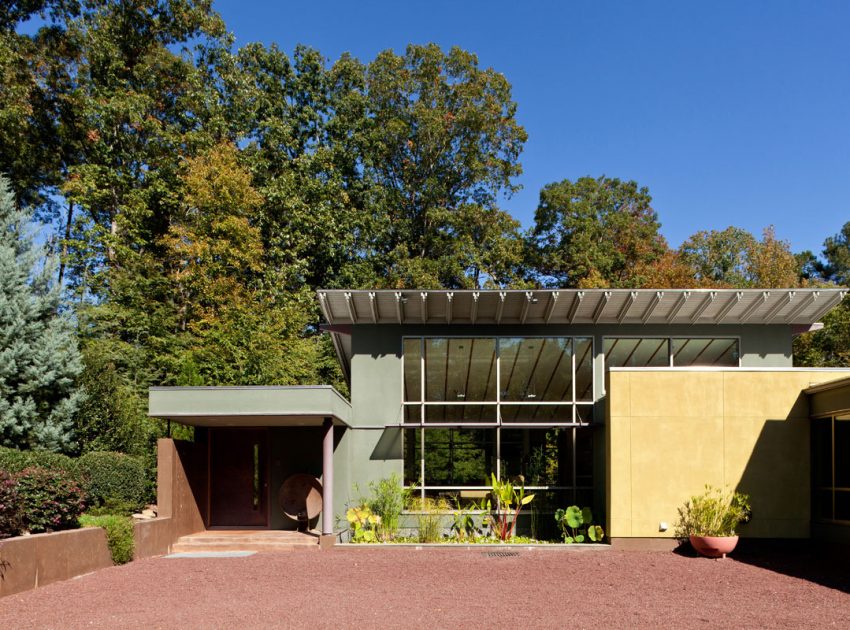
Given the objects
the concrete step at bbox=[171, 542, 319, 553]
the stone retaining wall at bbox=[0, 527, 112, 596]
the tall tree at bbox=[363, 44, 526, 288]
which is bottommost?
the concrete step at bbox=[171, 542, 319, 553]

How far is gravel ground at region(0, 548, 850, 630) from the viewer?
7527 mm

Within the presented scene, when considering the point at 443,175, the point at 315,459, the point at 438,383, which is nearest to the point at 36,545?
the point at 315,459

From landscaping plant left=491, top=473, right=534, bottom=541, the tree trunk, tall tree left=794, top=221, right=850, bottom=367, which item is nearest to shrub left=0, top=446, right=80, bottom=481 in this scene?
landscaping plant left=491, top=473, right=534, bottom=541

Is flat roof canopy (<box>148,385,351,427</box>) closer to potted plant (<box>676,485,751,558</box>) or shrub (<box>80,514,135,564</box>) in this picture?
shrub (<box>80,514,135,564</box>)

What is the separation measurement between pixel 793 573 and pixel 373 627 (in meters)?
6.38

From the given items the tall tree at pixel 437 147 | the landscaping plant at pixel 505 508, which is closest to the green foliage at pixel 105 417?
the landscaping plant at pixel 505 508

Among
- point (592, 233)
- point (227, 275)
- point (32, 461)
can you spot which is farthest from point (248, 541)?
point (592, 233)

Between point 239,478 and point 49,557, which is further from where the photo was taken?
point 239,478

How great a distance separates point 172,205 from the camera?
83.6 ft

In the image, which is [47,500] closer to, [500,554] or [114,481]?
[114,481]

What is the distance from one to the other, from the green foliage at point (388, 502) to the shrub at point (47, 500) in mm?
5383

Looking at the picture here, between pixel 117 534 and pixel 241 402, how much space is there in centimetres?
282

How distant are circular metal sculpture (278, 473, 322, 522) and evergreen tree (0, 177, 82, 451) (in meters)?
5.37

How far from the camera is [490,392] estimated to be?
50.0 ft
